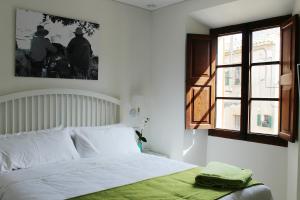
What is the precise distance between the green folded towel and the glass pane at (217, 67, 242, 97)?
1520 millimetres

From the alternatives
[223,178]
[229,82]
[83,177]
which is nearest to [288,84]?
[229,82]

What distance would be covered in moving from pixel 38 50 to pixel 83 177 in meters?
1.52

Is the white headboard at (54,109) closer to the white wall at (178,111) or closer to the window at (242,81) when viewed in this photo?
the white wall at (178,111)

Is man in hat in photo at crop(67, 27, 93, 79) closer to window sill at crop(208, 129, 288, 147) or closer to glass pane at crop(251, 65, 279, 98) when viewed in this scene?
window sill at crop(208, 129, 288, 147)

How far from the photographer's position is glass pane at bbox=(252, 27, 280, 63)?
320cm

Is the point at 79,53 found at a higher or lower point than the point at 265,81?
higher

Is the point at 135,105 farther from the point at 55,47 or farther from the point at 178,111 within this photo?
the point at 55,47

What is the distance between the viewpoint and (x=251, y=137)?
330 cm

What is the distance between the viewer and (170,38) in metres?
3.75

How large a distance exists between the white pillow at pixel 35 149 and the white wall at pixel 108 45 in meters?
0.55

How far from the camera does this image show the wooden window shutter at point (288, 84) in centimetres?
256

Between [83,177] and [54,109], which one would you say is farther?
[54,109]

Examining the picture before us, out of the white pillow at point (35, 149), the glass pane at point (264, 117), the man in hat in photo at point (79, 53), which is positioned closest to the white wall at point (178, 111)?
the glass pane at point (264, 117)

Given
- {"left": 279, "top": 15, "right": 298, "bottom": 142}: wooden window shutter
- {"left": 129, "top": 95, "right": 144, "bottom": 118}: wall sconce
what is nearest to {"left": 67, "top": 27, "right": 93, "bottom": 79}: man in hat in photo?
{"left": 129, "top": 95, "right": 144, "bottom": 118}: wall sconce
